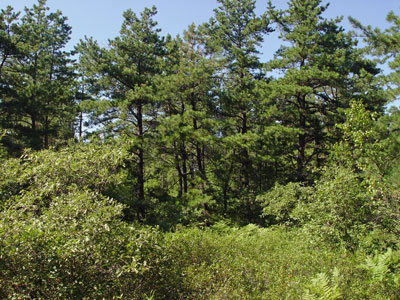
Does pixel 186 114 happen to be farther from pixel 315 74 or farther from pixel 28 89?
pixel 28 89

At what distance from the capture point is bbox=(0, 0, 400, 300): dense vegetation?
4926 millimetres

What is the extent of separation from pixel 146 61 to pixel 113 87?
2161 mm

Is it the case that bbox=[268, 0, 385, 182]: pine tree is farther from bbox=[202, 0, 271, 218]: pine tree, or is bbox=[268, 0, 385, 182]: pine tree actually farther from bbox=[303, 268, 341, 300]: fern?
bbox=[303, 268, 341, 300]: fern

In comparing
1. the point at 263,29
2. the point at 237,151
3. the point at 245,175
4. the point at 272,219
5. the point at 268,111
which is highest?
the point at 263,29

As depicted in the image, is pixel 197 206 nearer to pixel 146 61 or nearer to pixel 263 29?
pixel 146 61

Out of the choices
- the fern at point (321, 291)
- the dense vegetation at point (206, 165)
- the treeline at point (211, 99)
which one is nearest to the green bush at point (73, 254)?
the dense vegetation at point (206, 165)

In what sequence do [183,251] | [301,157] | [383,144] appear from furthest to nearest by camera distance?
[301,157] → [383,144] → [183,251]

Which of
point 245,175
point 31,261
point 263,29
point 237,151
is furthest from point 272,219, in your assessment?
point 31,261

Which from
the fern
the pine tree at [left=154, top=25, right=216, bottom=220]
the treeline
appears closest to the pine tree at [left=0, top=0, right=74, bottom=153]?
the treeline

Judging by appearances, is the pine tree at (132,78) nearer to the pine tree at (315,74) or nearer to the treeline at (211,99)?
the treeline at (211,99)

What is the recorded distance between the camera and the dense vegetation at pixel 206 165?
4.93 m

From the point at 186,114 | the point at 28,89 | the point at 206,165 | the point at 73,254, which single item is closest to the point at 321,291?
the point at 73,254

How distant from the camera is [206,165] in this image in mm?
19172

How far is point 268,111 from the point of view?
51.0 ft
